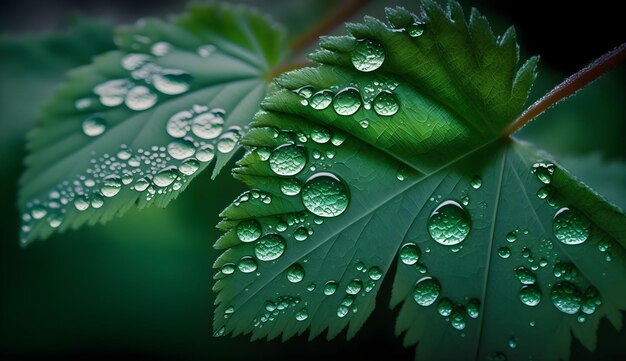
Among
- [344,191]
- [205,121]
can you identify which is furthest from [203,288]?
[344,191]

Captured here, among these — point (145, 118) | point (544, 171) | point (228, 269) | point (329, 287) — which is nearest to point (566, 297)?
point (544, 171)

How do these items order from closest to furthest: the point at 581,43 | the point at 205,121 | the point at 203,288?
the point at 205,121 → the point at 203,288 → the point at 581,43

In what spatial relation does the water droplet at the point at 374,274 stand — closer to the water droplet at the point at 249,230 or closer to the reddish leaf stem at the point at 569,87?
the water droplet at the point at 249,230

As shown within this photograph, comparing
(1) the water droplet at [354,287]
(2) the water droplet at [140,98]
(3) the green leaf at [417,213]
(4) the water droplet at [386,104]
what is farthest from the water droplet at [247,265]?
(2) the water droplet at [140,98]

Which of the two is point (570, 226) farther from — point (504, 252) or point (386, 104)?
point (386, 104)

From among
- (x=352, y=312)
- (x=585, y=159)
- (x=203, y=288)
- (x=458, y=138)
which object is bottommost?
(x=203, y=288)

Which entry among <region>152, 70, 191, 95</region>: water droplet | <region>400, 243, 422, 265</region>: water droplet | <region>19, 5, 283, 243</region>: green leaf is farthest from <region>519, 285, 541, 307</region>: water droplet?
<region>152, 70, 191, 95</region>: water droplet

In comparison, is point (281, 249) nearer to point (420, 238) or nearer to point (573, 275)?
point (420, 238)
